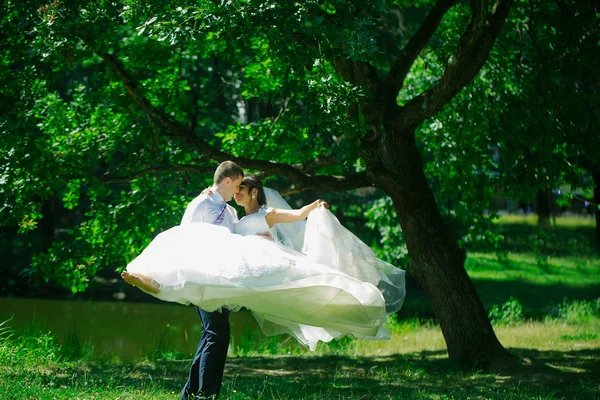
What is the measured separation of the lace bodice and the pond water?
6.63 m

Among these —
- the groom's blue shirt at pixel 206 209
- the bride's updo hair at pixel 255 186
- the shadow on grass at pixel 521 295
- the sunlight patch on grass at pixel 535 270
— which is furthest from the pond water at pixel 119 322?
the sunlight patch on grass at pixel 535 270

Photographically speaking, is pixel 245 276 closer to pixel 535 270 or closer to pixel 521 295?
pixel 521 295

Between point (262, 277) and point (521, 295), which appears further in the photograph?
point (521, 295)

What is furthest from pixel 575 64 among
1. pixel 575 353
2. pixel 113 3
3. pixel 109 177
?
pixel 109 177

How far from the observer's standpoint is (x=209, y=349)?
637 centimetres

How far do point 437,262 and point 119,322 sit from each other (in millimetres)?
11176

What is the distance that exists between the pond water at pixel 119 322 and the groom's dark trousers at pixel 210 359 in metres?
6.78

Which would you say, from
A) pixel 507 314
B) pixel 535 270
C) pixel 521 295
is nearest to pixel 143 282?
pixel 507 314

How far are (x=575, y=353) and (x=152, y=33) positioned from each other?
8.03 metres

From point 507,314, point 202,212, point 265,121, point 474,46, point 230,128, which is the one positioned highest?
point 474,46

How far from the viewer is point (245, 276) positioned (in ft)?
20.4

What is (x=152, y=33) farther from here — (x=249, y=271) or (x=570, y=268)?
(x=570, y=268)

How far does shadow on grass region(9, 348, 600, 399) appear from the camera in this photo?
25.4 feet

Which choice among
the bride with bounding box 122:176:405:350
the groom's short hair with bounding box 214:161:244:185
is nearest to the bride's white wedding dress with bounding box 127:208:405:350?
the bride with bounding box 122:176:405:350
